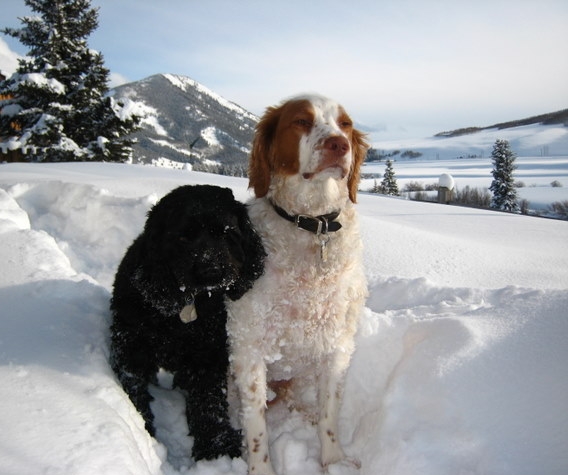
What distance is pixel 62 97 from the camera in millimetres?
17719

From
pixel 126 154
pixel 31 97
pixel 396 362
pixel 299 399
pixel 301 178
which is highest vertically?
pixel 31 97

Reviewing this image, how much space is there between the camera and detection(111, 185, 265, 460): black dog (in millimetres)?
2227

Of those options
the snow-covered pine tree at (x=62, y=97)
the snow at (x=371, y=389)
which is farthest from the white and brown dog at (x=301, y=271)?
the snow-covered pine tree at (x=62, y=97)

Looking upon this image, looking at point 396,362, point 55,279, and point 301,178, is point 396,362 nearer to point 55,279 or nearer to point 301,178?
point 301,178

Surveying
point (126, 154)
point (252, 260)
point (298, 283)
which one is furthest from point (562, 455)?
point (126, 154)

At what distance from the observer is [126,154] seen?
1920 centimetres

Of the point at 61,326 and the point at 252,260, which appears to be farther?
the point at 61,326

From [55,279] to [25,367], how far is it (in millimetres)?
1051

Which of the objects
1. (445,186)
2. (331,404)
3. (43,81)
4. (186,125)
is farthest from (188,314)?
(186,125)

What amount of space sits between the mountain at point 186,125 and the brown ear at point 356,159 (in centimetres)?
11628

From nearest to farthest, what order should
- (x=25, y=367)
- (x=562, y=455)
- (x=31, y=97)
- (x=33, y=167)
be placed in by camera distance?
1. (x=562, y=455)
2. (x=25, y=367)
3. (x=33, y=167)
4. (x=31, y=97)

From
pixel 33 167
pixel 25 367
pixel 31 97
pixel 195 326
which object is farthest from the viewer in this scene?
pixel 31 97

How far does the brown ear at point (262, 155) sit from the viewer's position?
2.62m

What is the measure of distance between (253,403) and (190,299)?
28.7 inches
